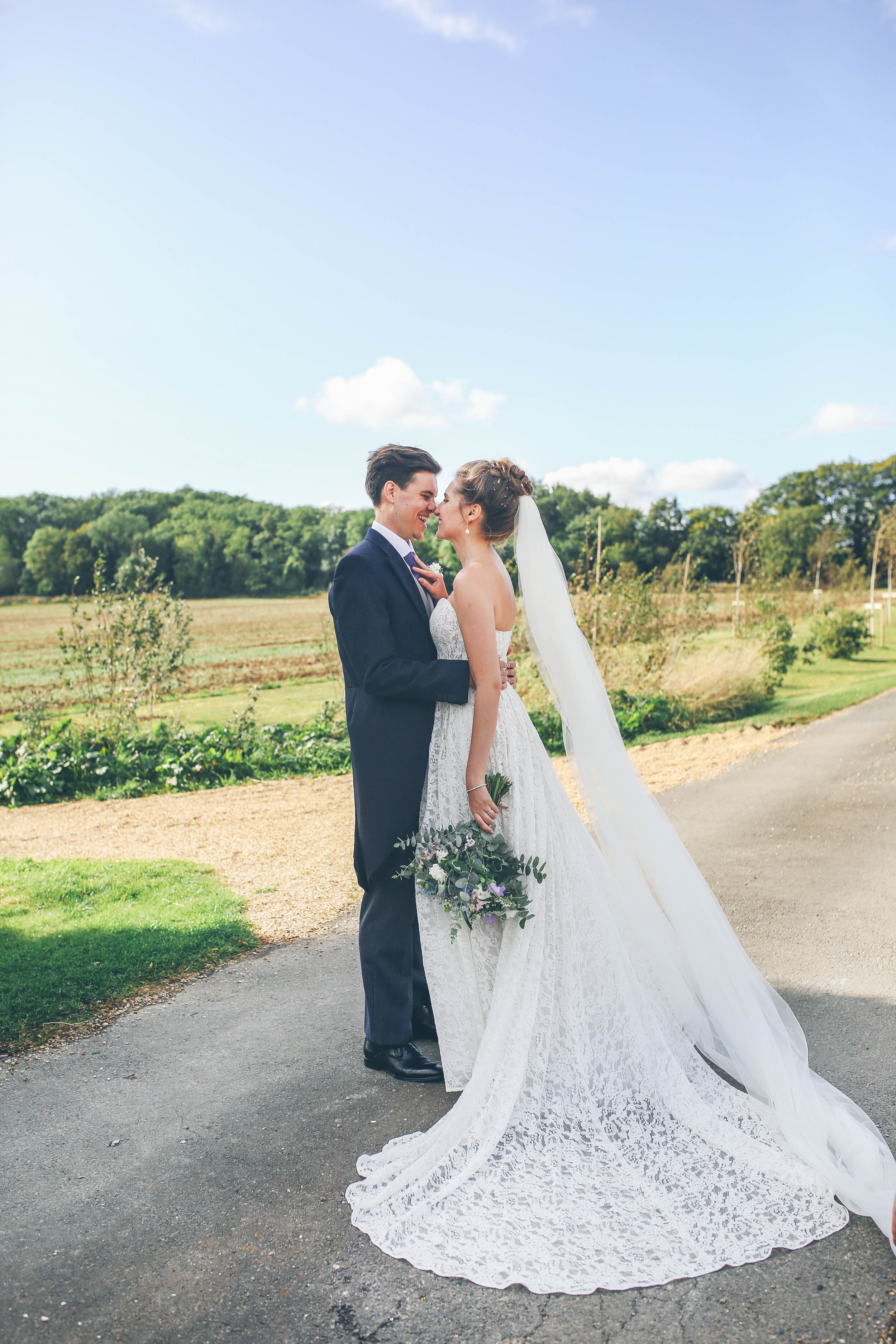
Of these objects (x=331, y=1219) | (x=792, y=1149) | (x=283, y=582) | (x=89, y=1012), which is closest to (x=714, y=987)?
(x=792, y=1149)

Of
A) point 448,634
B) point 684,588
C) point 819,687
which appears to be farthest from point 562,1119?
point 819,687

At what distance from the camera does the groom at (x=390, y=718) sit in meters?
3.14

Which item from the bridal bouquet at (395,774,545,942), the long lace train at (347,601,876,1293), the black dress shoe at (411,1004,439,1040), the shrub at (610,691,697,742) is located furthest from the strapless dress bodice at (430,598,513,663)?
the shrub at (610,691,697,742)

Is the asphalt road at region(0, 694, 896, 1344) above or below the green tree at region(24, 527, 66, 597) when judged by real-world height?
below

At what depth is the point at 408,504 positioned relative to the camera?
3.30m

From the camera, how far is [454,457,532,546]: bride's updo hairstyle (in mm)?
3105

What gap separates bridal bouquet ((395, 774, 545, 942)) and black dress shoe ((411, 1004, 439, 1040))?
738 mm

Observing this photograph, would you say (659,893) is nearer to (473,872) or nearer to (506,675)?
(473,872)

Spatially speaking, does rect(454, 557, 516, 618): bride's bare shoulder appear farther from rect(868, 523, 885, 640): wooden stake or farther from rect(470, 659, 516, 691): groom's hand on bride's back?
rect(868, 523, 885, 640): wooden stake

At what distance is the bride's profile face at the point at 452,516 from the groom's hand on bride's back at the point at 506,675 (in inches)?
19.6

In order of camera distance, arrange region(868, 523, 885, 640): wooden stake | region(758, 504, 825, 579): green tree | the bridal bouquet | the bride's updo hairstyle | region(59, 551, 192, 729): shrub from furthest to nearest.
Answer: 1. region(758, 504, 825, 579): green tree
2. region(868, 523, 885, 640): wooden stake
3. region(59, 551, 192, 729): shrub
4. the bride's updo hairstyle
5. the bridal bouquet

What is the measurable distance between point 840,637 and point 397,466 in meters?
21.4

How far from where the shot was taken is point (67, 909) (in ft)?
16.9

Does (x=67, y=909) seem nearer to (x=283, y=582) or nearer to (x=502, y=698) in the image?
(x=502, y=698)
